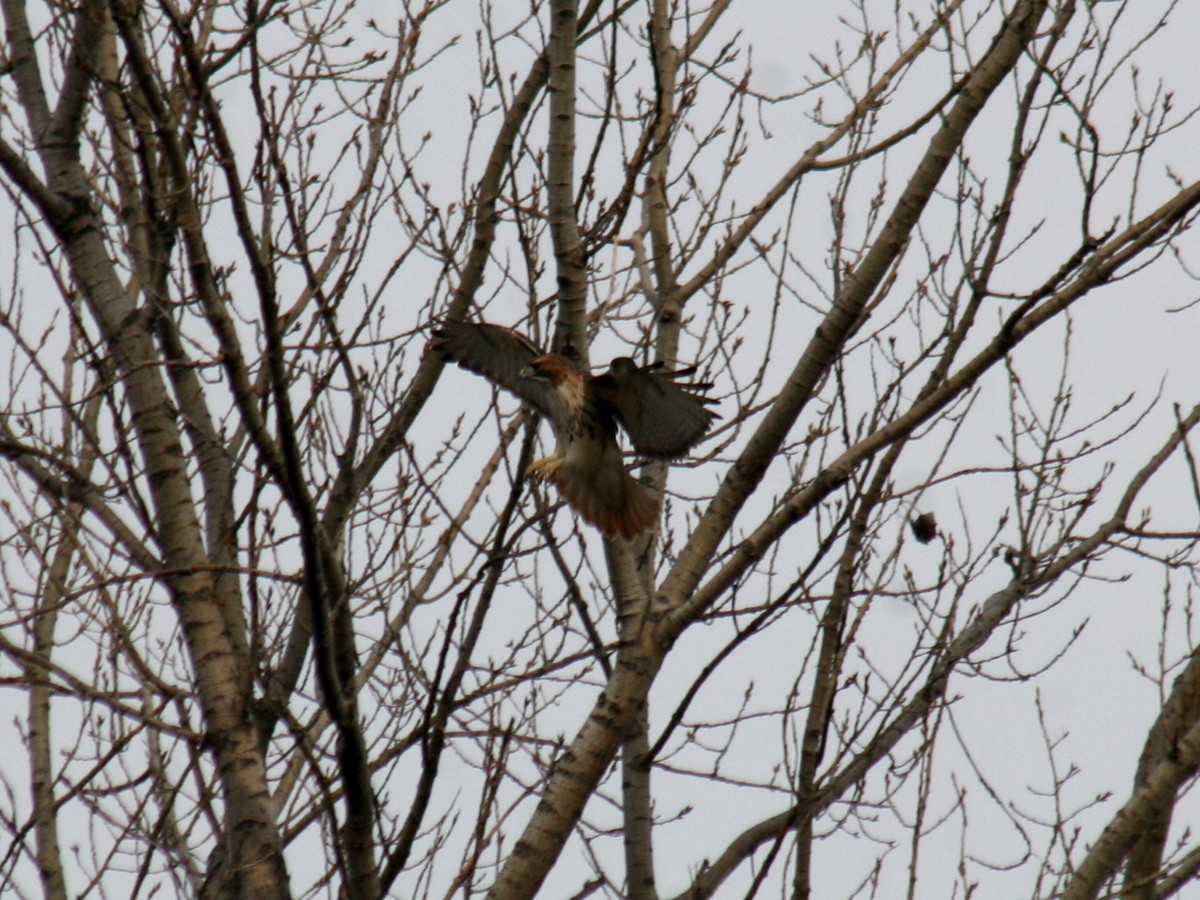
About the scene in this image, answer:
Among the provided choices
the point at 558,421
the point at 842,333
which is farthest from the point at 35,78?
the point at 842,333

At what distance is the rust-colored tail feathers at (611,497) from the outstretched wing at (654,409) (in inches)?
4.7

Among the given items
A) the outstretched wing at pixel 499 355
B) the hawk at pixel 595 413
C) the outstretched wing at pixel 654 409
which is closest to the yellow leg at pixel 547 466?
the hawk at pixel 595 413

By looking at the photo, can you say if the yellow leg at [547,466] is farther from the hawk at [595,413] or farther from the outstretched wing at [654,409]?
the outstretched wing at [654,409]

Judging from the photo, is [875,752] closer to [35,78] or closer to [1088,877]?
[1088,877]

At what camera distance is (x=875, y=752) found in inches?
151

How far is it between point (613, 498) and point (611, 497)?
0.01 meters

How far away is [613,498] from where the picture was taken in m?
4.11

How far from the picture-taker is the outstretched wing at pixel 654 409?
3.99 m

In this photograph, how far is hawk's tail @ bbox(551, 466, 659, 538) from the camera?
3.99 metres

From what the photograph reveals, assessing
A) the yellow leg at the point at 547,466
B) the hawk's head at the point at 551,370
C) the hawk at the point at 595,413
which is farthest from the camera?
the yellow leg at the point at 547,466

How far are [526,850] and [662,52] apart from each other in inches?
112

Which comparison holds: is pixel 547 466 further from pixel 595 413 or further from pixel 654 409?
pixel 654 409

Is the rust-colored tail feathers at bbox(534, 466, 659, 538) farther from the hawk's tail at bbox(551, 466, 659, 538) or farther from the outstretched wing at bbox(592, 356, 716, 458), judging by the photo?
the outstretched wing at bbox(592, 356, 716, 458)

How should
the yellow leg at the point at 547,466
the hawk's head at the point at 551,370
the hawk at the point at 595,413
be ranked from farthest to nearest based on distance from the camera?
the yellow leg at the point at 547,466 → the hawk at the point at 595,413 → the hawk's head at the point at 551,370
